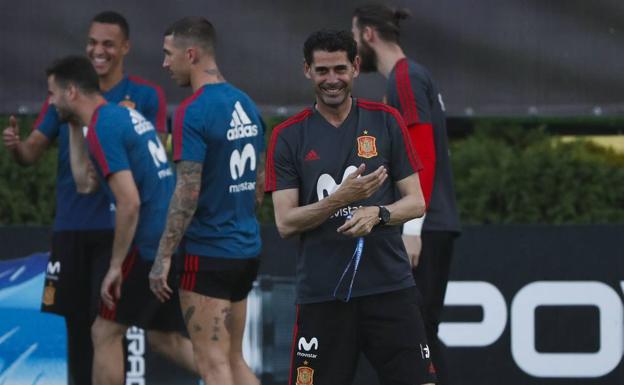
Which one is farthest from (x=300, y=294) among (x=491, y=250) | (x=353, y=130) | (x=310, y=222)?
(x=491, y=250)

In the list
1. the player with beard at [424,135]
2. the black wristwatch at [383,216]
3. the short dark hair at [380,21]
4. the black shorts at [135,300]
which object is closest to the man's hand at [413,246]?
the player with beard at [424,135]

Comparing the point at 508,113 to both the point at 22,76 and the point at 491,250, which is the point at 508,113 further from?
the point at 22,76

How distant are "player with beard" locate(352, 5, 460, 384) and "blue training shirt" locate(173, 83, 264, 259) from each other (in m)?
0.64

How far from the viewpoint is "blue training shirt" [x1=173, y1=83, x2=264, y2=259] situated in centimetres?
623

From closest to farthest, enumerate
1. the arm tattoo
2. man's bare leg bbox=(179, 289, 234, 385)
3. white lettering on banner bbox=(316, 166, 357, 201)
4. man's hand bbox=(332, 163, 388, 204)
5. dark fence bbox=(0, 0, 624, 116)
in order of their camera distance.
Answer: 1. man's hand bbox=(332, 163, 388, 204)
2. white lettering on banner bbox=(316, 166, 357, 201)
3. the arm tattoo
4. man's bare leg bbox=(179, 289, 234, 385)
5. dark fence bbox=(0, 0, 624, 116)

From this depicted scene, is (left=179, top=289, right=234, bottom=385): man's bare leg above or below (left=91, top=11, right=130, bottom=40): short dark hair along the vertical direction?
below

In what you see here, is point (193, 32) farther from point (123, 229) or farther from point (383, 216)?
point (383, 216)

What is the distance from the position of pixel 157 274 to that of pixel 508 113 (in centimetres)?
234

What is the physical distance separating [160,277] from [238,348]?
0.55 meters

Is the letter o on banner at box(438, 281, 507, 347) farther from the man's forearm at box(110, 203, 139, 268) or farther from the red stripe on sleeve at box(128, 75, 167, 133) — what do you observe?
the man's forearm at box(110, 203, 139, 268)

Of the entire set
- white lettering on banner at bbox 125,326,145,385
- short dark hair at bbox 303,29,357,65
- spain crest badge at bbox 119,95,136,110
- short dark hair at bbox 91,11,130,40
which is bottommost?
white lettering on banner at bbox 125,326,145,385

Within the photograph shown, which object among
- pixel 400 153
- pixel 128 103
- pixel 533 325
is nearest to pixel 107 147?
pixel 128 103

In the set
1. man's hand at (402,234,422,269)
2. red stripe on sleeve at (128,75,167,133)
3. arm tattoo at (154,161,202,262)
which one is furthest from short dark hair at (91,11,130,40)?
man's hand at (402,234,422,269)

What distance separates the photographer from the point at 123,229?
653 cm
